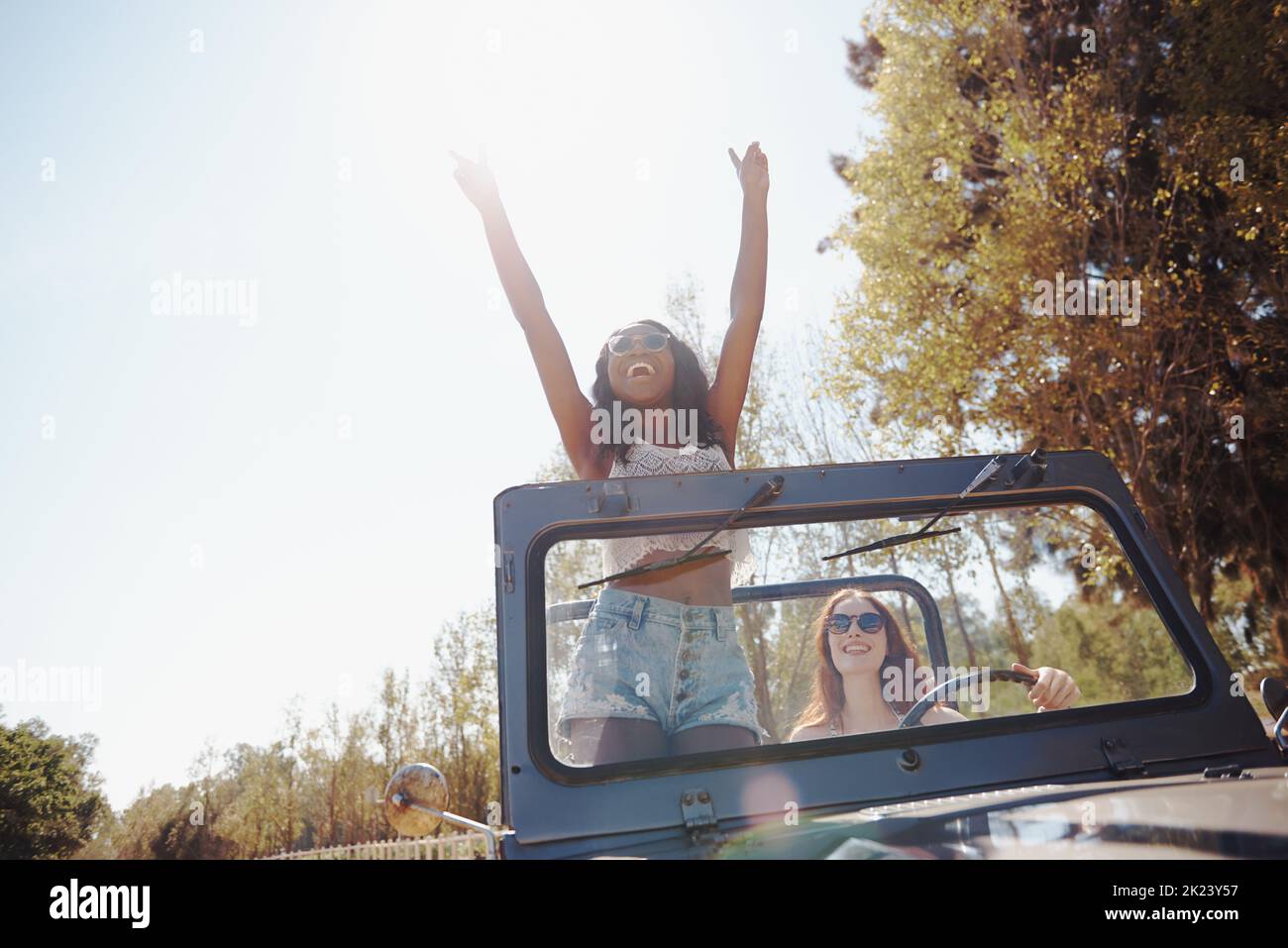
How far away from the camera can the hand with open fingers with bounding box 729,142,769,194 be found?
2.58 meters

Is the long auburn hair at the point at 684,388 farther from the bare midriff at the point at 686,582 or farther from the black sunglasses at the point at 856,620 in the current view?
the black sunglasses at the point at 856,620

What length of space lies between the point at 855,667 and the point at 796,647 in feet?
0.66

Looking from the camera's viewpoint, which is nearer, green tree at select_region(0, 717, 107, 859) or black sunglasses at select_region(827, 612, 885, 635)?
black sunglasses at select_region(827, 612, 885, 635)

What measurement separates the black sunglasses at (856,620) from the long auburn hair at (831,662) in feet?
0.05

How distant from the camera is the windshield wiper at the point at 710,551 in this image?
1702 mm

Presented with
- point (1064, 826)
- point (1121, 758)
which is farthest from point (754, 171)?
point (1064, 826)

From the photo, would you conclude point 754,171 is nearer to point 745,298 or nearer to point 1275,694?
point 745,298

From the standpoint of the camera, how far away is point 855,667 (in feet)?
7.74

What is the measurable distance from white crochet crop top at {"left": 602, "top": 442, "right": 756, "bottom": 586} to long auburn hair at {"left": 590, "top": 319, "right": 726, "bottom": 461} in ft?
0.20

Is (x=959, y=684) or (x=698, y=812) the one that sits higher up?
(x=959, y=684)

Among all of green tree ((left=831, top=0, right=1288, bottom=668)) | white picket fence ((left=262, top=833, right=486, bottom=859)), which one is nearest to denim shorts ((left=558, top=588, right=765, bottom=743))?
green tree ((left=831, top=0, right=1288, bottom=668))

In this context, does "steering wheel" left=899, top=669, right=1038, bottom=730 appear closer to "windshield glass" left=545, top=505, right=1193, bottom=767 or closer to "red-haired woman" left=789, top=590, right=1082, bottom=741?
"windshield glass" left=545, top=505, right=1193, bottom=767

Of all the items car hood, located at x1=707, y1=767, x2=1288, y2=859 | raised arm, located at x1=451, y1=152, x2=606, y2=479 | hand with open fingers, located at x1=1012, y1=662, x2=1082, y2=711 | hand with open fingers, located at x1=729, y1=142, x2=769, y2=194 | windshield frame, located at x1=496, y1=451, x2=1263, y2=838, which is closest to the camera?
car hood, located at x1=707, y1=767, x2=1288, y2=859
